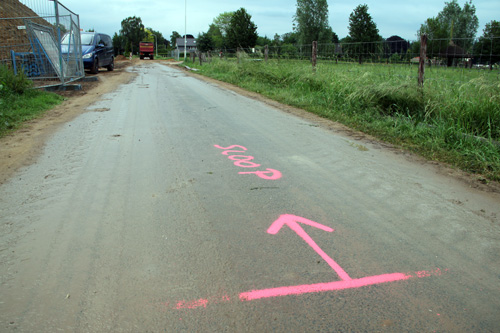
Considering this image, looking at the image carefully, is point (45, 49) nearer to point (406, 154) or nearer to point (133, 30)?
point (406, 154)

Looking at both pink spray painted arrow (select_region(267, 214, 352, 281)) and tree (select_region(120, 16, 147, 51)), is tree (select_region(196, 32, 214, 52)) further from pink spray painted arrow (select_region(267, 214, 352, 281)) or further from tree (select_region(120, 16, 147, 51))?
pink spray painted arrow (select_region(267, 214, 352, 281))

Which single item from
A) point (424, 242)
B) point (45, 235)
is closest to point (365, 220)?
point (424, 242)

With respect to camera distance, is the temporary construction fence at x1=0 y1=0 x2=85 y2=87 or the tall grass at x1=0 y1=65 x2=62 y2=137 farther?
the temporary construction fence at x1=0 y1=0 x2=85 y2=87

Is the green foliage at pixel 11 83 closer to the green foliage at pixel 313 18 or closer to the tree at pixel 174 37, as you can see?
the green foliage at pixel 313 18

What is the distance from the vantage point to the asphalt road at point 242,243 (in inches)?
88.0

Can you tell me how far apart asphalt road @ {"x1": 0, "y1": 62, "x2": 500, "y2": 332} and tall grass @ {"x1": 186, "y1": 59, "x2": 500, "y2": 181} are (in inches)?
35.2

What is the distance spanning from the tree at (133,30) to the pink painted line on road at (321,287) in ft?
347

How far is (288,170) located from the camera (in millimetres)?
4824

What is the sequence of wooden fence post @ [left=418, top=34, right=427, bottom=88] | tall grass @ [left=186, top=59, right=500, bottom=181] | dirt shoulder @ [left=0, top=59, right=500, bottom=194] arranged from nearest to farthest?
dirt shoulder @ [left=0, top=59, right=500, bottom=194], tall grass @ [left=186, top=59, right=500, bottom=181], wooden fence post @ [left=418, top=34, right=427, bottom=88]

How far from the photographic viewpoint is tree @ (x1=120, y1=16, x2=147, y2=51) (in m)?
99.4

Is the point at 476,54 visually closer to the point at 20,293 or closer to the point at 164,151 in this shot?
the point at 164,151

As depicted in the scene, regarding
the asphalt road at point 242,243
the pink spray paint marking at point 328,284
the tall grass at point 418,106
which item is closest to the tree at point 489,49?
the tall grass at point 418,106

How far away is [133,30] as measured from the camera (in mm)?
99938

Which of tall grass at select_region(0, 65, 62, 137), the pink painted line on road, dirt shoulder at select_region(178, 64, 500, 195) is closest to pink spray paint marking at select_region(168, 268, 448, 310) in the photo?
the pink painted line on road
